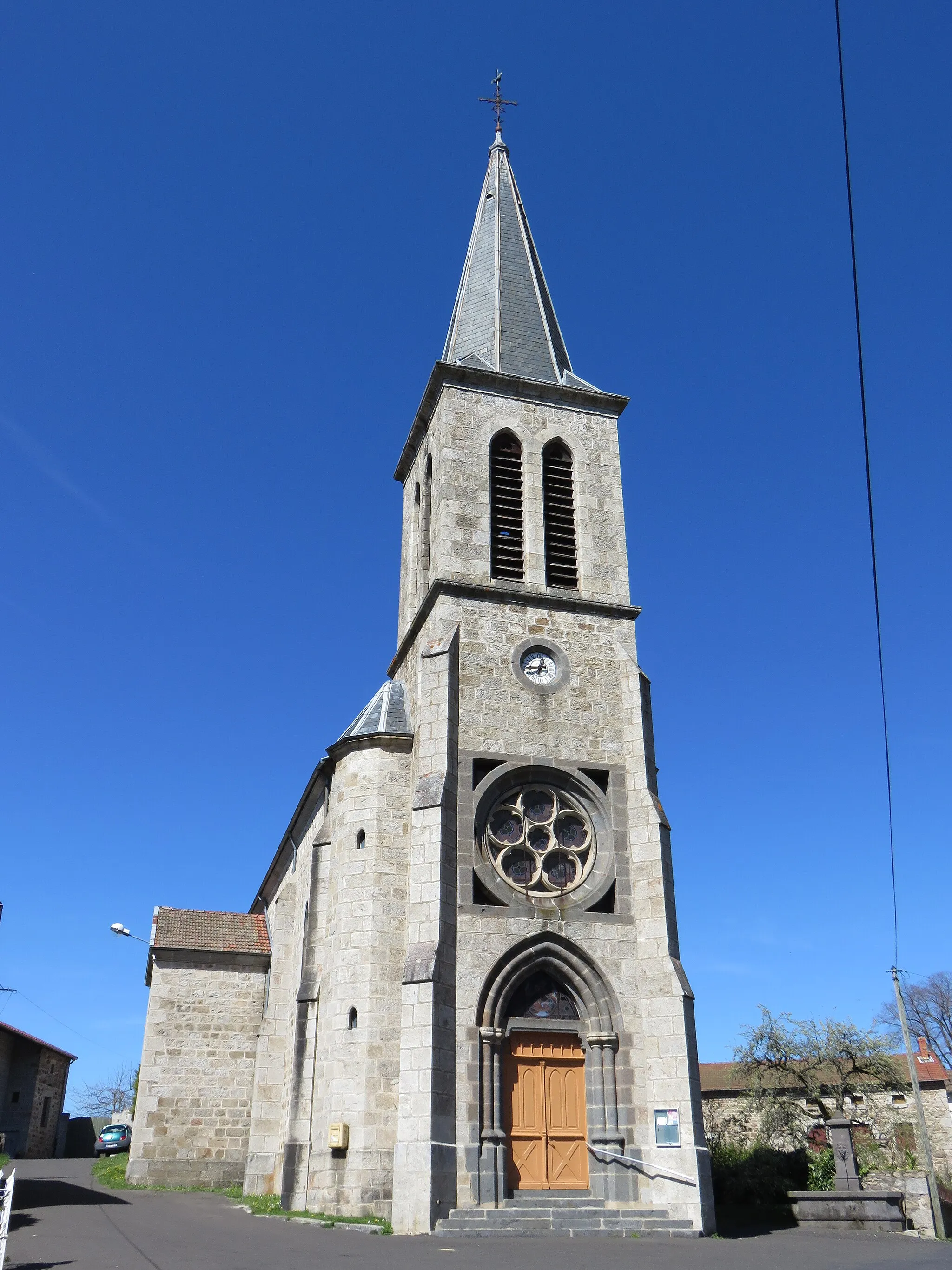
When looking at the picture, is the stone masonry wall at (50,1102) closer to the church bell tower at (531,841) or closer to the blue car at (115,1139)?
the blue car at (115,1139)

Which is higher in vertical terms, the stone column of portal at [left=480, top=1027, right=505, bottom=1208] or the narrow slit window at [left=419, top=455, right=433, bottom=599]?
the narrow slit window at [left=419, top=455, right=433, bottom=599]

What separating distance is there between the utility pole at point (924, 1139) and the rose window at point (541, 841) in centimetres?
861

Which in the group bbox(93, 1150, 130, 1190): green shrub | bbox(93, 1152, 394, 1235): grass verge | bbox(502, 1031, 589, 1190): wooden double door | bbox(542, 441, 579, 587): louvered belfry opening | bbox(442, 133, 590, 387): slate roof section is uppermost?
bbox(442, 133, 590, 387): slate roof section

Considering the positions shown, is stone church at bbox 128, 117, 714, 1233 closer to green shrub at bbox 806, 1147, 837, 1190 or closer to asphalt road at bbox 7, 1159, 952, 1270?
asphalt road at bbox 7, 1159, 952, 1270

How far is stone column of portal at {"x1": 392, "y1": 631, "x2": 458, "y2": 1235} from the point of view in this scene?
1559 centimetres

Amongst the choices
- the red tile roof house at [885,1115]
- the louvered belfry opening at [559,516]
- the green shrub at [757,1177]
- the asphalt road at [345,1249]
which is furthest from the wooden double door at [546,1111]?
the louvered belfry opening at [559,516]

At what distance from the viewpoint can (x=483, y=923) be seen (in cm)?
1800

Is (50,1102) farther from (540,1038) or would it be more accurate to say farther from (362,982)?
(540,1038)

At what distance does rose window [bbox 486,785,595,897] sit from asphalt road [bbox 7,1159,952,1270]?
5870 millimetres

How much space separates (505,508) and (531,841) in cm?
762

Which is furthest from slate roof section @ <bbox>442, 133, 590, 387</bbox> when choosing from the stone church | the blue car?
the blue car

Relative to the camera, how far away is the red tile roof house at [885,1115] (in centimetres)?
2723

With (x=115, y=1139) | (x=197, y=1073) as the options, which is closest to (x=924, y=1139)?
(x=197, y=1073)

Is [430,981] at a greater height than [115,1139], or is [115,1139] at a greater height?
[430,981]
